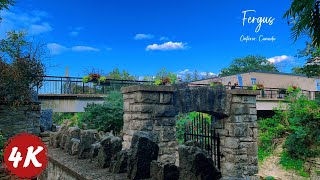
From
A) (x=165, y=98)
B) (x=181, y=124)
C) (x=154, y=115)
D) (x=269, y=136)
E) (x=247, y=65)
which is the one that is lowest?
(x=269, y=136)

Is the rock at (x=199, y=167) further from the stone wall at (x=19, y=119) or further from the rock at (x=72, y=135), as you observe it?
the stone wall at (x=19, y=119)

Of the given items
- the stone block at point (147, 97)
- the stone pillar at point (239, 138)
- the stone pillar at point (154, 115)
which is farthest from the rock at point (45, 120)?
the stone pillar at point (239, 138)

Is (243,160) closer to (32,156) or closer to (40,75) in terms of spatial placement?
Result: (32,156)

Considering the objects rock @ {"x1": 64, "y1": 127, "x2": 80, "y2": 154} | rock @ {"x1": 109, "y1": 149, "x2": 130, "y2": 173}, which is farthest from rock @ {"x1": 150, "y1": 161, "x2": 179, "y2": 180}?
rock @ {"x1": 64, "y1": 127, "x2": 80, "y2": 154}

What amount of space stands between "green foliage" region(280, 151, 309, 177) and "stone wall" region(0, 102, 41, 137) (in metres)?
9.80

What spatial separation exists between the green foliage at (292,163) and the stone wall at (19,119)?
9.80 metres

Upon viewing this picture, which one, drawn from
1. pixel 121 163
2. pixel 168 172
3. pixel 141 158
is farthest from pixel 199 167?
pixel 121 163

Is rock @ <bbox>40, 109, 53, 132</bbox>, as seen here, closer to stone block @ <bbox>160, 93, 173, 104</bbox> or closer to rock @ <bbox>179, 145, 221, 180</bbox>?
stone block @ <bbox>160, 93, 173, 104</bbox>

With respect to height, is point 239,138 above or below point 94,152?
below

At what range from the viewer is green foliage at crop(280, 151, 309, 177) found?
12251mm

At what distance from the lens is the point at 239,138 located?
22.5 feet

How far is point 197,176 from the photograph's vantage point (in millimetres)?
1816

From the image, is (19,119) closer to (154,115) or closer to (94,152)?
(154,115)

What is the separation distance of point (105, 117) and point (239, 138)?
6626 mm
